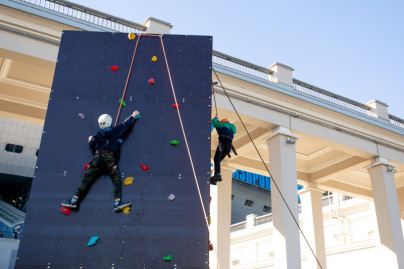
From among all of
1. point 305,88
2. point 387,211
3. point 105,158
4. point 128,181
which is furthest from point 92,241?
point 387,211

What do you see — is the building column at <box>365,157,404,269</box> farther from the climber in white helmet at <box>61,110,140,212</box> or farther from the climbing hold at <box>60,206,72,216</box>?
the climbing hold at <box>60,206,72,216</box>

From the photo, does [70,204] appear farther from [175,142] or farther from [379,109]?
[379,109]

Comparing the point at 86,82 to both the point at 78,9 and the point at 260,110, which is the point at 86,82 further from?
the point at 260,110

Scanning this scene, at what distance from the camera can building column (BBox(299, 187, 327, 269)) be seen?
14.9m

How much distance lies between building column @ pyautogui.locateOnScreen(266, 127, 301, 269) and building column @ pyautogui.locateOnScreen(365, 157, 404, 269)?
3.78 m

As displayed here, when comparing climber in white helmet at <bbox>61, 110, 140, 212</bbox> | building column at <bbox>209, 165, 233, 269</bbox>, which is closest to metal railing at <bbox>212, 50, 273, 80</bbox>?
building column at <bbox>209, 165, 233, 269</bbox>

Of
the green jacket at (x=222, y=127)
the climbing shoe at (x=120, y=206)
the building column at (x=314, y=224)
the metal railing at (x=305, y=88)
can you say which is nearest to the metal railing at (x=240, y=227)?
the building column at (x=314, y=224)

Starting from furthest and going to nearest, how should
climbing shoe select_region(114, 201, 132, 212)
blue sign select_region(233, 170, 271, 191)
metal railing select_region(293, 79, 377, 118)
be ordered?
blue sign select_region(233, 170, 271, 191) < metal railing select_region(293, 79, 377, 118) < climbing shoe select_region(114, 201, 132, 212)

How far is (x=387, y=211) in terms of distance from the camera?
12.9m

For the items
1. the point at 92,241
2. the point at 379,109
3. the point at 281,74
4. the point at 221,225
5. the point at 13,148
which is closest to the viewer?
the point at 92,241

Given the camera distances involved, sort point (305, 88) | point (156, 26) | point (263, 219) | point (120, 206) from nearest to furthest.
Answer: point (120, 206), point (156, 26), point (305, 88), point (263, 219)

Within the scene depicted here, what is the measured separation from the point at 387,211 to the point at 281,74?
18.3ft

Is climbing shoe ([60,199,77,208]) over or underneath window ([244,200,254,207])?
underneath

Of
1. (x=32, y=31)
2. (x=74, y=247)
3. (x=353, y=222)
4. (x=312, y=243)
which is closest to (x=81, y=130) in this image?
(x=74, y=247)
